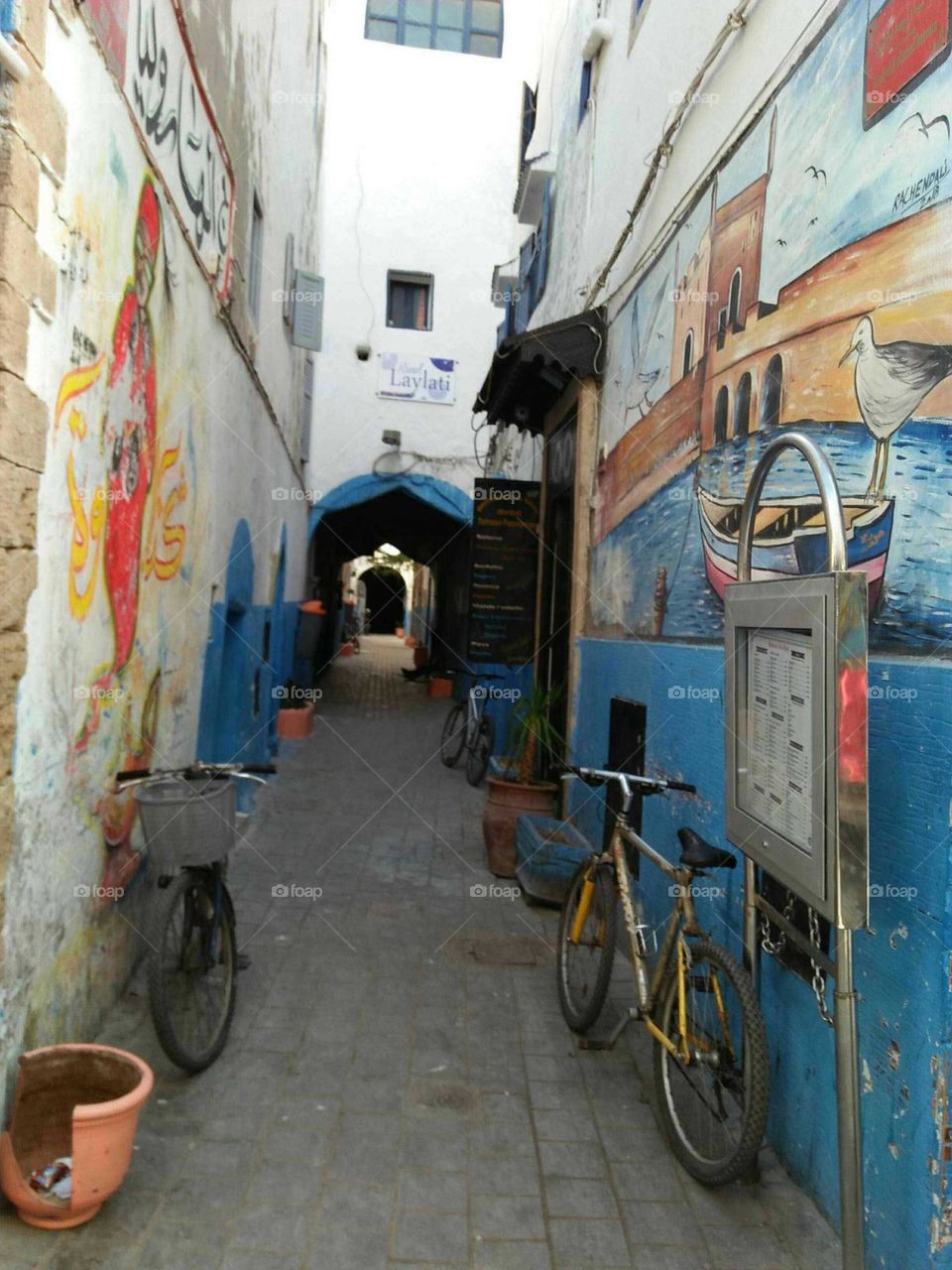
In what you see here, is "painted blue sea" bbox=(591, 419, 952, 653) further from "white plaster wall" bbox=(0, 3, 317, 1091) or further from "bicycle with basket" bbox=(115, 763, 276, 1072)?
"white plaster wall" bbox=(0, 3, 317, 1091)

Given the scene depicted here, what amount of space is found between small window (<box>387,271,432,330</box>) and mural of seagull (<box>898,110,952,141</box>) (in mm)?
13424

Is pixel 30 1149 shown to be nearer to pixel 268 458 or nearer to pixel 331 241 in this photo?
pixel 268 458

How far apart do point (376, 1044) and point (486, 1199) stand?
1120mm

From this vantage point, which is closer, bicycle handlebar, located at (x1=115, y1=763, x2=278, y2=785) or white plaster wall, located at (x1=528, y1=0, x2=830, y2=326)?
bicycle handlebar, located at (x1=115, y1=763, x2=278, y2=785)

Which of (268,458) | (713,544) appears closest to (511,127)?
(268,458)

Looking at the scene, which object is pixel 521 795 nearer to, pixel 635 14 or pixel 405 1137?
pixel 405 1137

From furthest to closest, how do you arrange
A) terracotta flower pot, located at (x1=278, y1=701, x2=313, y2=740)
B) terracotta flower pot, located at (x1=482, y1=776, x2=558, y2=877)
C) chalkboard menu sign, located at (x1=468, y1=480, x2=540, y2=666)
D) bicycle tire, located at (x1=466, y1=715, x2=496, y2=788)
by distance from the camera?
1. terracotta flower pot, located at (x1=278, y1=701, x2=313, y2=740)
2. bicycle tire, located at (x1=466, y1=715, x2=496, y2=788)
3. chalkboard menu sign, located at (x1=468, y1=480, x2=540, y2=666)
4. terracotta flower pot, located at (x1=482, y1=776, x2=558, y2=877)

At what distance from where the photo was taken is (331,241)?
15172 millimetres

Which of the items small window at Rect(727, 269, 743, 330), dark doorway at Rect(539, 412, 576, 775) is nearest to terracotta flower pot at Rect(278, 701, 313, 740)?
dark doorway at Rect(539, 412, 576, 775)

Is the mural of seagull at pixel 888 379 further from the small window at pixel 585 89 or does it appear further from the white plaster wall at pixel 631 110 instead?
the small window at pixel 585 89

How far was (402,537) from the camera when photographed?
76.0 ft

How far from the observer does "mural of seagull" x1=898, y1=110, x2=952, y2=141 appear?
2.51m

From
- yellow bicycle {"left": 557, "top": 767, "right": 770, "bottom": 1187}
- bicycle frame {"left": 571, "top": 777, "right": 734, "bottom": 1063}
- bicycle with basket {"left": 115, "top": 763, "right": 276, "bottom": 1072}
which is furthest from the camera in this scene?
bicycle with basket {"left": 115, "top": 763, "right": 276, "bottom": 1072}

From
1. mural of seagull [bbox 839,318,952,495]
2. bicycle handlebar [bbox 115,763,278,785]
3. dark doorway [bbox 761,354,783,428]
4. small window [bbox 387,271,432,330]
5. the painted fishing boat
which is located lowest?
bicycle handlebar [bbox 115,763,278,785]
